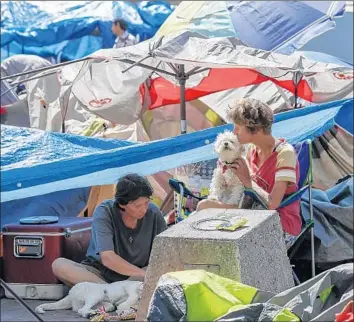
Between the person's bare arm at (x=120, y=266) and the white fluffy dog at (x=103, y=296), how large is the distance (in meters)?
0.06

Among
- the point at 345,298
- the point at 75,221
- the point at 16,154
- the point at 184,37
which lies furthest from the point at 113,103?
the point at 345,298

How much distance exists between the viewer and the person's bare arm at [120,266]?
Answer: 5.08 meters

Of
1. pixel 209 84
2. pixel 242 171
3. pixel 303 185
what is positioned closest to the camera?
pixel 242 171

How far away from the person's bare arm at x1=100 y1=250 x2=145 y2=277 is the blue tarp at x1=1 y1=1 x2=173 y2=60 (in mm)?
9186

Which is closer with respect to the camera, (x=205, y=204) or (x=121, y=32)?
(x=205, y=204)

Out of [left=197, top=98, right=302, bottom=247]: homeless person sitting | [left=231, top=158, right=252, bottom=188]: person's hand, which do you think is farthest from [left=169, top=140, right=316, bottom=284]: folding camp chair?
[left=231, top=158, right=252, bottom=188]: person's hand

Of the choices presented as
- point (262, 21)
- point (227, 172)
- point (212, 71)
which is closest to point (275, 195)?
point (227, 172)

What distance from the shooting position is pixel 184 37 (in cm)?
702

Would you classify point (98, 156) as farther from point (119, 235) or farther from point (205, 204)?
point (205, 204)

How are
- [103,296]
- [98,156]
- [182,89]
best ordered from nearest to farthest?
[103,296] → [98,156] → [182,89]

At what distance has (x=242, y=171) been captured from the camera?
5188 mm

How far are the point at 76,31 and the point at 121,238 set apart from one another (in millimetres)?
9506

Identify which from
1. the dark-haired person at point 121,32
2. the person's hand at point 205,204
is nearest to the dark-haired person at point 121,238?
the person's hand at point 205,204

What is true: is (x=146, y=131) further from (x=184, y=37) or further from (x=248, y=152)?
(x=248, y=152)
